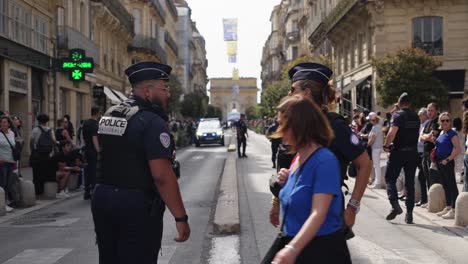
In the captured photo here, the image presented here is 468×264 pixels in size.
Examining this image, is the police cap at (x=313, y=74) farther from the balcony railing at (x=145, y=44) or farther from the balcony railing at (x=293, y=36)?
the balcony railing at (x=293, y=36)

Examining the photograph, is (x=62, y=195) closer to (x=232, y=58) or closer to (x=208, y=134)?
(x=208, y=134)

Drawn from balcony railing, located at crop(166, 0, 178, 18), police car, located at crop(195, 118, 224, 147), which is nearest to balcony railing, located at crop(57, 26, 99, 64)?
police car, located at crop(195, 118, 224, 147)

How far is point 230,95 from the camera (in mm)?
158750

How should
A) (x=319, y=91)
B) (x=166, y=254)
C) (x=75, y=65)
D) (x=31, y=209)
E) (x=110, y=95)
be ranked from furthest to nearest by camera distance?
1. (x=110, y=95)
2. (x=75, y=65)
3. (x=31, y=209)
4. (x=166, y=254)
5. (x=319, y=91)

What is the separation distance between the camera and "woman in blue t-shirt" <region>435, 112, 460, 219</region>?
972 centimetres

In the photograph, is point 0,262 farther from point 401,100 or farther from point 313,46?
point 313,46

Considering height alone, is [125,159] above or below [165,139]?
below

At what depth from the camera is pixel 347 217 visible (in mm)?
4109

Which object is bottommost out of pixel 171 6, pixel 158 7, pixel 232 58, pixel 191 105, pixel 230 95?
pixel 191 105

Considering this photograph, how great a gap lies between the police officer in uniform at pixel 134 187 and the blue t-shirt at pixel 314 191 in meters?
0.95

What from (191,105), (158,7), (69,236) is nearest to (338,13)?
(158,7)

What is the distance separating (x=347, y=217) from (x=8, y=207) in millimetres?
8624

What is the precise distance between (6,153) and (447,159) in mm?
7219

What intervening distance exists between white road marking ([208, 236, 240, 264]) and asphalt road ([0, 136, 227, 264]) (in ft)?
0.30
